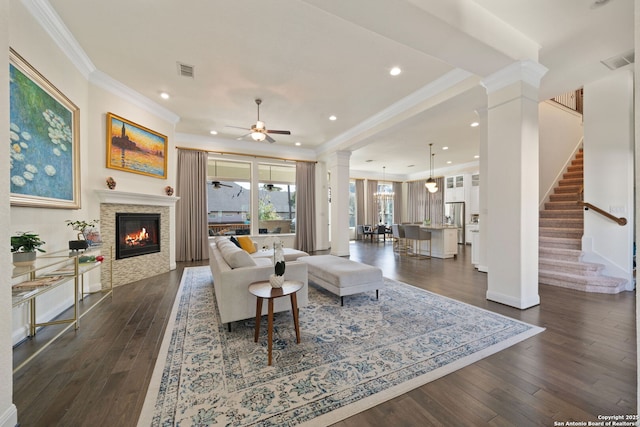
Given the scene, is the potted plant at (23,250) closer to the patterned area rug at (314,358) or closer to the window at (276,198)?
the patterned area rug at (314,358)

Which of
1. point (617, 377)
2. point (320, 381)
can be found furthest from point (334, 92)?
point (617, 377)

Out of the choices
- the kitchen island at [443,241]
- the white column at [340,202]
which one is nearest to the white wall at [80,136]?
the white column at [340,202]

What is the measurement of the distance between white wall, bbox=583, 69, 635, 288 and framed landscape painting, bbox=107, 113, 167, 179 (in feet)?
24.8

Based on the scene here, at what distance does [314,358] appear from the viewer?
2045 millimetres

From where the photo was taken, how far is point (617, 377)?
1805 millimetres

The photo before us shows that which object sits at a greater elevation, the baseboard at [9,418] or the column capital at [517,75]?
the column capital at [517,75]

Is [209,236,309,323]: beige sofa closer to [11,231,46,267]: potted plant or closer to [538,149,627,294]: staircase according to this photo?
[11,231,46,267]: potted plant

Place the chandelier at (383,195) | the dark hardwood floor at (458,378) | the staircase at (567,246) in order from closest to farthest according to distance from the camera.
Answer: the dark hardwood floor at (458,378)
the staircase at (567,246)
the chandelier at (383,195)

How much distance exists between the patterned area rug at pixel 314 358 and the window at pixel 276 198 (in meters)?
4.50

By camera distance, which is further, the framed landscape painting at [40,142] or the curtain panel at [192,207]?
the curtain panel at [192,207]

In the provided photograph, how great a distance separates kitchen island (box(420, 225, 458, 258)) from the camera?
6488 millimetres

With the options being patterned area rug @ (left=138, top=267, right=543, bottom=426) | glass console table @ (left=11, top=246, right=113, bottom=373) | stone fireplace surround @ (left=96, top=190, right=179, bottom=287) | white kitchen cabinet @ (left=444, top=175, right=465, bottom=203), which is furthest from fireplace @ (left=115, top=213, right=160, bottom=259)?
white kitchen cabinet @ (left=444, top=175, right=465, bottom=203)

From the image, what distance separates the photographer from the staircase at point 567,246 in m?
3.74

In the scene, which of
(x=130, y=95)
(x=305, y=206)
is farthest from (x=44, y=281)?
(x=305, y=206)
